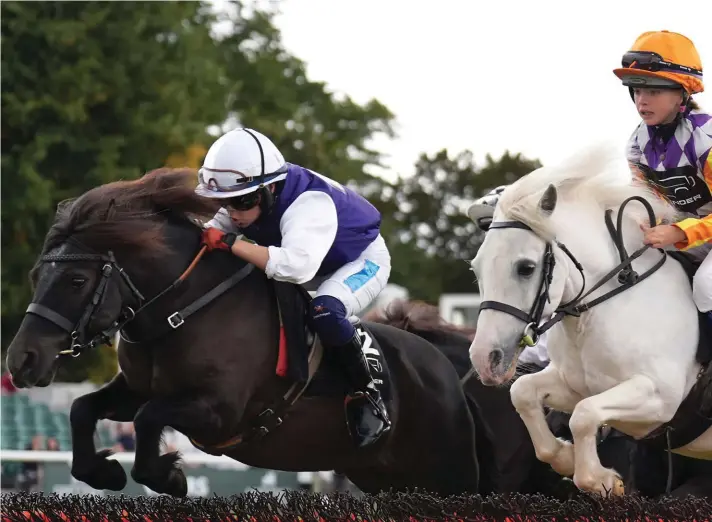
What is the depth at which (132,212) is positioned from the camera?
17.6 feet

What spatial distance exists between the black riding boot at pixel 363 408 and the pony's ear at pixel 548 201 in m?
1.08

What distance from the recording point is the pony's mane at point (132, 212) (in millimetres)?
5223

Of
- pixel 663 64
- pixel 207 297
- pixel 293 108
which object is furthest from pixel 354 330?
pixel 293 108

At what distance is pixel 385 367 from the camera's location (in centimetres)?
586

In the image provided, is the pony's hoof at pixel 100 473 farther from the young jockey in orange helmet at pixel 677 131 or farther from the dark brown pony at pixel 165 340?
the young jockey in orange helmet at pixel 677 131

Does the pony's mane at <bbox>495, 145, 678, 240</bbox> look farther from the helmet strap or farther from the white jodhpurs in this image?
the helmet strap

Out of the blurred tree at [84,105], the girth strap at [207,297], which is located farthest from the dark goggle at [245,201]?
the blurred tree at [84,105]

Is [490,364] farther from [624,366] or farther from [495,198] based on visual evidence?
[495,198]

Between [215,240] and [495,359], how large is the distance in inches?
55.8

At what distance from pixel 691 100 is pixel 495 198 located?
0.91 meters

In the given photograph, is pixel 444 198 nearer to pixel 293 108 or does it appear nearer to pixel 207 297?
pixel 293 108

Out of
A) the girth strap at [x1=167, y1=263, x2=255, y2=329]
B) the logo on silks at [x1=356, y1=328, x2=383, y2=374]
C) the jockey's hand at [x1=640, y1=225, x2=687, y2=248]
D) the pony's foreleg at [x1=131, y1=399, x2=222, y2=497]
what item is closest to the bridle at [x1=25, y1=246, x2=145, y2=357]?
the girth strap at [x1=167, y1=263, x2=255, y2=329]

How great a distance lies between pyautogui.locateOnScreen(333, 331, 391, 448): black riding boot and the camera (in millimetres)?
5516

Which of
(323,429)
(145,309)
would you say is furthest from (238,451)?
(145,309)
